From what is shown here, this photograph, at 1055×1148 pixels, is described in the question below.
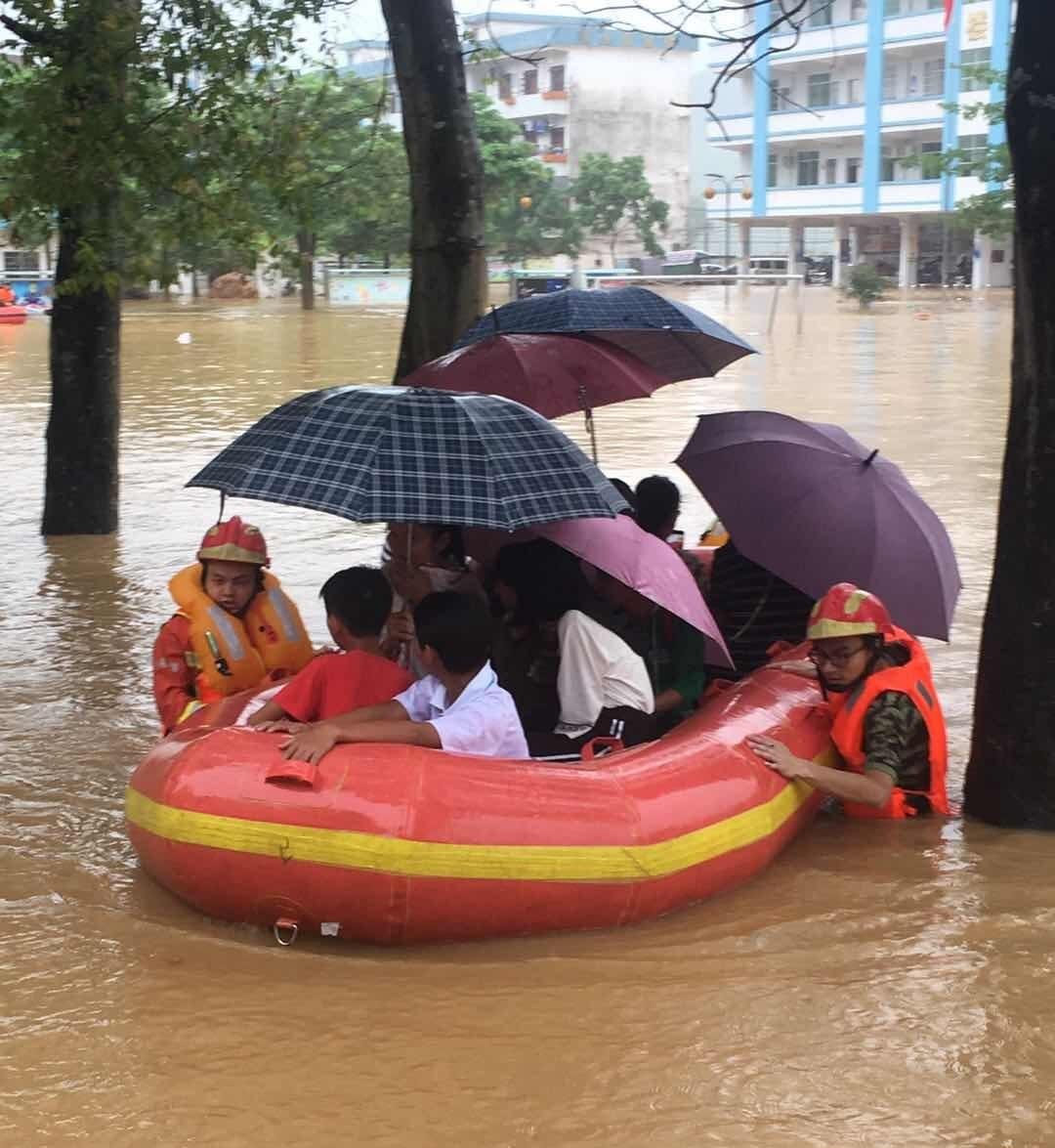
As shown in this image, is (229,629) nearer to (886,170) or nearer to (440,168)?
(440,168)

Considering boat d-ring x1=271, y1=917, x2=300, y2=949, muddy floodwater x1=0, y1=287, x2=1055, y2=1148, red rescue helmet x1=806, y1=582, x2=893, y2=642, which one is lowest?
muddy floodwater x1=0, y1=287, x2=1055, y2=1148

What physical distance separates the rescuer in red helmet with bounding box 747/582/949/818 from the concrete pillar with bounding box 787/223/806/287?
2174 inches

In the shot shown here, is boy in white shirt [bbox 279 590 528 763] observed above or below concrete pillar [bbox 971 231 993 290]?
below

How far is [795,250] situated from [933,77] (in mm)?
8652

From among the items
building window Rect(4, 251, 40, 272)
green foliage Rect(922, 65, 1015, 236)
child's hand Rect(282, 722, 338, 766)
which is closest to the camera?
child's hand Rect(282, 722, 338, 766)

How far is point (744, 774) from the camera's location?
191 inches

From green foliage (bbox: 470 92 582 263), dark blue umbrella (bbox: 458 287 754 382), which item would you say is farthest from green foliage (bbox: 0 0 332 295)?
green foliage (bbox: 470 92 582 263)

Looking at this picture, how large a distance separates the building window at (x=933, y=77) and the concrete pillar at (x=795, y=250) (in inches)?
286

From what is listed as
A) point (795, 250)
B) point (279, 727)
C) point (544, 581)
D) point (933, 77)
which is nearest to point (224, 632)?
point (279, 727)

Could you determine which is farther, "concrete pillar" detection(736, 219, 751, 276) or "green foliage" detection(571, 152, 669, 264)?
"green foliage" detection(571, 152, 669, 264)

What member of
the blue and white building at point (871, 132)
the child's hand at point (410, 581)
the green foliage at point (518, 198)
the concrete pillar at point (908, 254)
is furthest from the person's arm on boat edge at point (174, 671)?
the concrete pillar at point (908, 254)

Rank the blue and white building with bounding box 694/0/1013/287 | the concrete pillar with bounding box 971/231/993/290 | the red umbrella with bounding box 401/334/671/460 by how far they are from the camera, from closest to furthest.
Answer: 1. the red umbrella with bounding box 401/334/671/460
2. the blue and white building with bounding box 694/0/1013/287
3. the concrete pillar with bounding box 971/231/993/290

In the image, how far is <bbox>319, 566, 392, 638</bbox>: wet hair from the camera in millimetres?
4672

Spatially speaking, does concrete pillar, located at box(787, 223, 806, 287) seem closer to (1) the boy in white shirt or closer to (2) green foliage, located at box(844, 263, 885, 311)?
(2) green foliage, located at box(844, 263, 885, 311)
